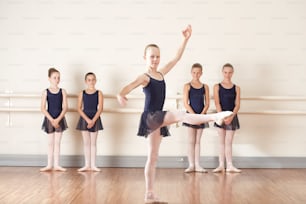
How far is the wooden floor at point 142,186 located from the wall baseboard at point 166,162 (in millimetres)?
197

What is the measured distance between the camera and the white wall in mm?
6695

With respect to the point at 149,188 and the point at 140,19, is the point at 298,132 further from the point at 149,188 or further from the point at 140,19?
the point at 149,188

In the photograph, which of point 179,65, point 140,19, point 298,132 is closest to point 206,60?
point 179,65

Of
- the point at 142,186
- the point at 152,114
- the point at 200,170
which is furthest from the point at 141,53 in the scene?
the point at 152,114

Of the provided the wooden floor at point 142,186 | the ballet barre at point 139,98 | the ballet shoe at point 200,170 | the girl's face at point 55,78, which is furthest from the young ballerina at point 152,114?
the girl's face at point 55,78

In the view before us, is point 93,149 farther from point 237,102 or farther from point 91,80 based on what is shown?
point 237,102

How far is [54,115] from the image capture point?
6457 millimetres

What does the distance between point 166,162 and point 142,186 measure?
60.7 inches

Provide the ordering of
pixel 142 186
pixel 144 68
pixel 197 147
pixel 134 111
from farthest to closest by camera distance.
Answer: pixel 144 68
pixel 134 111
pixel 197 147
pixel 142 186

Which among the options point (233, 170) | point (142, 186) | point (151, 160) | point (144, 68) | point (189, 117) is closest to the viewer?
point (189, 117)

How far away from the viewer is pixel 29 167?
259 inches

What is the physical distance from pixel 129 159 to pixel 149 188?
2331 millimetres

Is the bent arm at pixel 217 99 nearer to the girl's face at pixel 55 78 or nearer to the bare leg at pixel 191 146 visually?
the bare leg at pixel 191 146

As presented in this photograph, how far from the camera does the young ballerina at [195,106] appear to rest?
20.9ft
